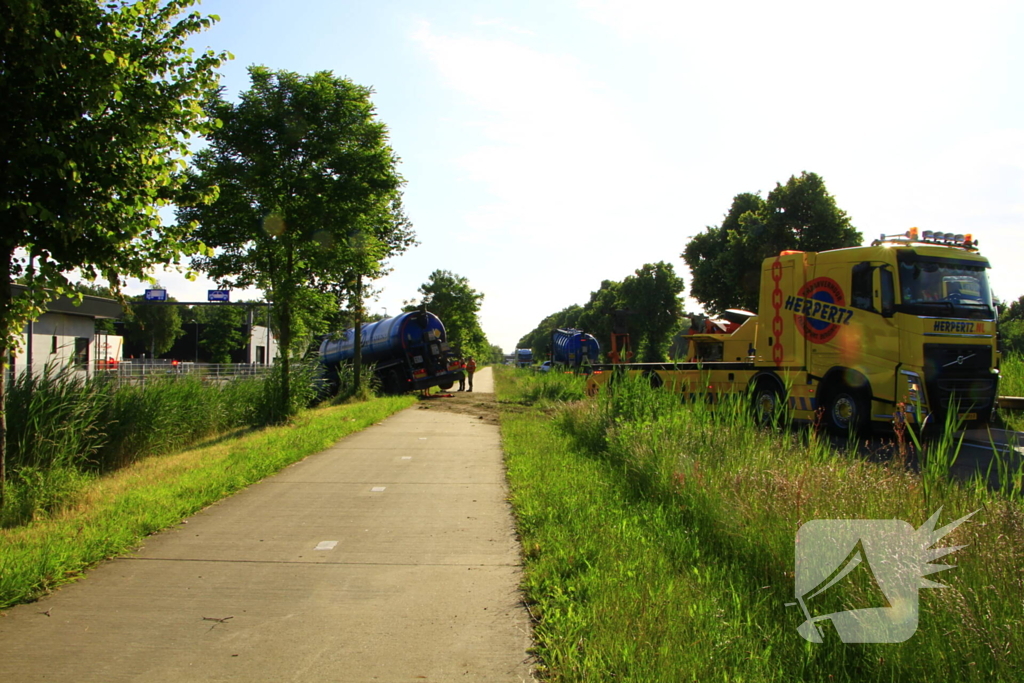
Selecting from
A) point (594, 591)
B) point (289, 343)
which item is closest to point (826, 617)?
point (594, 591)

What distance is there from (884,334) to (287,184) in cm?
1187

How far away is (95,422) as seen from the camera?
9727 mm

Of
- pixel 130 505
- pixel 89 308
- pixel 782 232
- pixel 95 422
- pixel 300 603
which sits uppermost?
pixel 782 232

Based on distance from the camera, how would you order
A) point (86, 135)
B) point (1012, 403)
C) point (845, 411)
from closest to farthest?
point (86, 135), point (845, 411), point (1012, 403)

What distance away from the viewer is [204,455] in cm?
1102

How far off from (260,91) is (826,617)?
15.0 metres

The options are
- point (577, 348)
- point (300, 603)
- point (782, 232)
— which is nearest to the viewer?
point (300, 603)

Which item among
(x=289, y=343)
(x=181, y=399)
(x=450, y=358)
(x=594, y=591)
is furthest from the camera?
(x=450, y=358)

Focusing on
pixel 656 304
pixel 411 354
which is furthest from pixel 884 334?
pixel 656 304

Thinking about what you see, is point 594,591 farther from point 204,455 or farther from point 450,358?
point 450,358

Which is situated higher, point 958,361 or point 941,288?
point 941,288

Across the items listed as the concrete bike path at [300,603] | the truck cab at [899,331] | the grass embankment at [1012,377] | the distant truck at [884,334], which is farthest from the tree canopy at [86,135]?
the grass embankment at [1012,377]

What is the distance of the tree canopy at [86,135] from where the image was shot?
591cm
